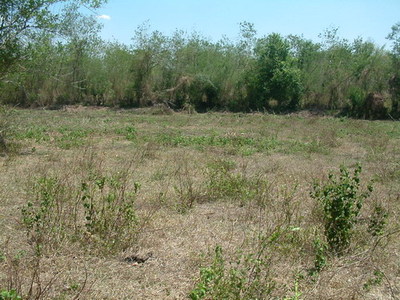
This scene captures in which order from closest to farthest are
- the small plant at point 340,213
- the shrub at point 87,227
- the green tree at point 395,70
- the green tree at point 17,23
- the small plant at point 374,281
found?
the small plant at point 374,281 < the shrub at point 87,227 < the small plant at point 340,213 < the green tree at point 17,23 < the green tree at point 395,70

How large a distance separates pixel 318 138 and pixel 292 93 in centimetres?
1112

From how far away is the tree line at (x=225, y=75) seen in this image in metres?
24.8

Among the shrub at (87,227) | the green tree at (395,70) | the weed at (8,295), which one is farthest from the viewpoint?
the green tree at (395,70)

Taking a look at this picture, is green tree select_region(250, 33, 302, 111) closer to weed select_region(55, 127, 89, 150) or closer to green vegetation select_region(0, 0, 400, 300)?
green vegetation select_region(0, 0, 400, 300)

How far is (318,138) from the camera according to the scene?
46.9ft

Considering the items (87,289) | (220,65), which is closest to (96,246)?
(87,289)

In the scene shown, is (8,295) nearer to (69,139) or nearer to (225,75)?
(69,139)

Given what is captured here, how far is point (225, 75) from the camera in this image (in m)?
27.0

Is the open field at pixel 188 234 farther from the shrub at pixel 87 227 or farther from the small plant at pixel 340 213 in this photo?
the small plant at pixel 340 213

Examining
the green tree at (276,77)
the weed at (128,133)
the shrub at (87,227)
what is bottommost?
the shrub at (87,227)

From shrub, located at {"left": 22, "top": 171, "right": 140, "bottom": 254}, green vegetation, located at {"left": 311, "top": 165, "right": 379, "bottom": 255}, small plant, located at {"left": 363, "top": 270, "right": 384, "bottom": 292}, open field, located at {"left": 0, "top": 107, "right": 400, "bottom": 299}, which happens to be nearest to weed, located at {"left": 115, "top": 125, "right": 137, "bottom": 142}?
open field, located at {"left": 0, "top": 107, "right": 400, "bottom": 299}

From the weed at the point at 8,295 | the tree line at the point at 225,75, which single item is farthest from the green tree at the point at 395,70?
the weed at the point at 8,295

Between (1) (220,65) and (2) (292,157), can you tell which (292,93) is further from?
(2) (292,157)

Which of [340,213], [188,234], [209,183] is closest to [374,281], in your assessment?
[340,213]
